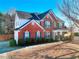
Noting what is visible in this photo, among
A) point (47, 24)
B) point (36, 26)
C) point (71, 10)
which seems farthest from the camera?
point (47, 24)

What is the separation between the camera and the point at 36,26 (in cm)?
2720

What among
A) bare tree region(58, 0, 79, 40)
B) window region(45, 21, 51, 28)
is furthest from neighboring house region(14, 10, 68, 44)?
bare tree region(58, 0, 79, 40)

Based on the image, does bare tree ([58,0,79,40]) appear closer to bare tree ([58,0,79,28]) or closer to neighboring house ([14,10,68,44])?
bare tree ([58,0,79,28])

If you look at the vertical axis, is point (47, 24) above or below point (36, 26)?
above

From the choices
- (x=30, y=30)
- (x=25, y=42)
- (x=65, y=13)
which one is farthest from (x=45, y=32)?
(x=65, y=13)

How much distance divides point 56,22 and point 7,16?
51.6ft

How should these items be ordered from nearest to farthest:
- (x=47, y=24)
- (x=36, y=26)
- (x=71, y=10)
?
(x=71, y=10) → (x=36, y=26) → (x=47, y=24)

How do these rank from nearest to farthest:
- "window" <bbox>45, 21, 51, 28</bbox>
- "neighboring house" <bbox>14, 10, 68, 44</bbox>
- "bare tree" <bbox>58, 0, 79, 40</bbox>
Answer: "bare tree" <bbox>58, 0, 79, 40</bbox> → "neighboring house" <bbox>14, 10, 68, 44</bbox> → "window" <bbox>45, 21, 51, 28</bbox>

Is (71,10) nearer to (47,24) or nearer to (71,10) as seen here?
(71,10)

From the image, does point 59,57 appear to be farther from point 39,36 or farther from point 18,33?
point 39,36

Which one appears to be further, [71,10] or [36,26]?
[36,26]

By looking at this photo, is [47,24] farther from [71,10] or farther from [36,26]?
[71,10]

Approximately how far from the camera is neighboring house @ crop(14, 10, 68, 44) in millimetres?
24880

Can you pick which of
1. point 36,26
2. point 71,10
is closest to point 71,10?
point 71,10
